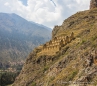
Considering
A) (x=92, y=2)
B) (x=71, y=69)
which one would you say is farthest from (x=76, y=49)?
(x=92, y=2)

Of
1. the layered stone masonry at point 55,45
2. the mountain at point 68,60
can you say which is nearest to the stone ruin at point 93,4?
the mountain at point 68,60

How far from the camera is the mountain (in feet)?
144

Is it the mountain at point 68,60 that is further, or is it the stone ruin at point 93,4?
the stone ruin at point 93,4

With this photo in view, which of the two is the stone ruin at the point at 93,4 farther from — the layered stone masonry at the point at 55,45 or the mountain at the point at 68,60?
the layered stone masonry at the point at 55,45

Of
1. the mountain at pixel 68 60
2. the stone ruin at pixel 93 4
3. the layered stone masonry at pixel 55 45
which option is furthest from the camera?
the stone ruin at pixel 93 4

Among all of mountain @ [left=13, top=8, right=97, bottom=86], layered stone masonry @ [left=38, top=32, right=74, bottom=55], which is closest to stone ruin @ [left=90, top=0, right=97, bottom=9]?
mountain @ [left=13, top=8, right=97, bottom=86]

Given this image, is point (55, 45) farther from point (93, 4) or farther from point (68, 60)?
point (93, 4)

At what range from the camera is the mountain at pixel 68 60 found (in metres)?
44.0

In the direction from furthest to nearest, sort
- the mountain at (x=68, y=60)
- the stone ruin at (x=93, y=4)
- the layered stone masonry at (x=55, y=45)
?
the stone ruin at (x=93, y=4) → the layered stone masonry at (x=55, y=45) → the mountain at (x=68, y=60)

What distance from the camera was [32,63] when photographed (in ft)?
270

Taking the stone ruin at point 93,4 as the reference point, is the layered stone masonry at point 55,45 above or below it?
below

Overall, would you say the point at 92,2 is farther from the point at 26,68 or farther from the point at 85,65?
the point at 85,65

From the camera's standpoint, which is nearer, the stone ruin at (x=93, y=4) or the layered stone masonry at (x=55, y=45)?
the layered stone masonry at (x=55, y=45)

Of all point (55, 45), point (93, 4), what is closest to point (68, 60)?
point (55, 45)
